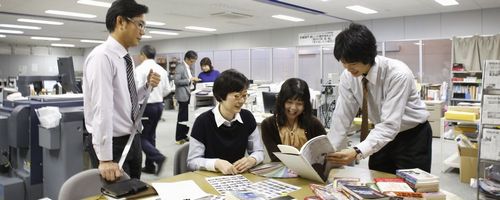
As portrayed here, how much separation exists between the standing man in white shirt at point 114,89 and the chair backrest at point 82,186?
0.14ft

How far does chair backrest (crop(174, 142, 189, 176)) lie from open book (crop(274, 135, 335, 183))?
61 centimetres

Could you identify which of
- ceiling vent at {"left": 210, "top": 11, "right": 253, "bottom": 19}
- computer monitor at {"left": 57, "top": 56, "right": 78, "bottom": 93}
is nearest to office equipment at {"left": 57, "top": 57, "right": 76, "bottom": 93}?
computer monitor at {"left": 57, "top": 56, "right": 78, "bottom": 93}

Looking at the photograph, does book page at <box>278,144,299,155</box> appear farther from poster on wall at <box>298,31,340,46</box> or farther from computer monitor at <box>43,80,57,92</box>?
poster on wall at <box>298,31,340,46</box>

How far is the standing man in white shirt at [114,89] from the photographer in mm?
1708

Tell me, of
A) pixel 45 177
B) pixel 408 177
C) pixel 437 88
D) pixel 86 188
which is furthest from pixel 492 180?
pixel 437 88

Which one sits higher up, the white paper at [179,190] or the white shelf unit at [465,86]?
the white shelf unit at [465,86]

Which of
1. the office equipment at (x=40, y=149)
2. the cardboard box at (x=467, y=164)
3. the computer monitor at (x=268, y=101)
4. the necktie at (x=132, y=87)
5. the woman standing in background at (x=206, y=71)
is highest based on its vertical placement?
the woman standing in background at (x=206, y=71)

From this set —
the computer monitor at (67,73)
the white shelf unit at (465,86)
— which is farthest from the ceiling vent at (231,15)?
the white shelf unit at (465,86)

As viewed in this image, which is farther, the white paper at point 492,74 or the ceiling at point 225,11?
the ceiling at point 225,11

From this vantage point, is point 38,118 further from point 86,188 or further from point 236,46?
point 236,46

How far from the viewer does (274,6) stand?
7.38 meters

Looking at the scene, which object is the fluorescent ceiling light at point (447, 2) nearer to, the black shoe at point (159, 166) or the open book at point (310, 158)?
the black shoe at point (159, 166)

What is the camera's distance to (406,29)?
8766 mm

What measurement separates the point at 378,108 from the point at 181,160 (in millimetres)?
1109
